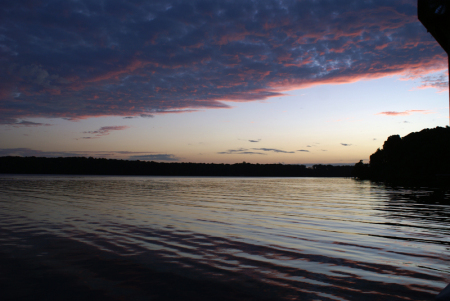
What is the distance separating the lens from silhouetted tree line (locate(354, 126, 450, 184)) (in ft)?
293

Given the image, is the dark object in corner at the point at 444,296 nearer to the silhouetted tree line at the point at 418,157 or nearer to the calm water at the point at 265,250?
the calm water at the point at 265,250

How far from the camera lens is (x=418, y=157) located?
3772 inches

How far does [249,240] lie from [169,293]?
5.26 m

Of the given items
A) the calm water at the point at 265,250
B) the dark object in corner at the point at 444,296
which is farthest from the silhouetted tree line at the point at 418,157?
the dark object in corner at the point at 444,296

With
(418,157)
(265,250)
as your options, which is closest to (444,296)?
(265,250)

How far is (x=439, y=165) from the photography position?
293 feet

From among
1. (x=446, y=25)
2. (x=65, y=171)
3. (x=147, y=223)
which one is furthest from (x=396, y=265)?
(x=65, y=171)

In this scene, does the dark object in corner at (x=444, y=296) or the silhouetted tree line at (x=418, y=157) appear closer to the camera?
the dark object in corner at (x=444, y=296)

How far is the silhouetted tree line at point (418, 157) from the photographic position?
8919 cm

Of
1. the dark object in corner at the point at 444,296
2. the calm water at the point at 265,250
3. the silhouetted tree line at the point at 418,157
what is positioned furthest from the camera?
the silhouetted tree line at the point at 418,157

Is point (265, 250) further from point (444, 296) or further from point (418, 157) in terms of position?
point (418, 157)

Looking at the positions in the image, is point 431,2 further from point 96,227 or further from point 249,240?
point 96,227

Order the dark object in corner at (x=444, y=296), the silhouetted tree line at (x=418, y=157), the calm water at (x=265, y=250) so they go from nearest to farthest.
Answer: the dark object in corner at (x=444, y=296)
the calm water at (x=265, y=250)
the silhouetted tree line at (x=418, y=157)

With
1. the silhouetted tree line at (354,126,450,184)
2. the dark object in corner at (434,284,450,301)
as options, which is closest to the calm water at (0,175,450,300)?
the dark object in corner at (434,284,450,301)
